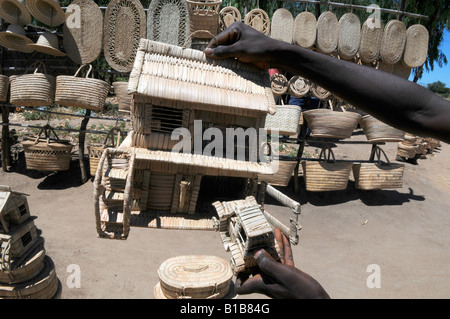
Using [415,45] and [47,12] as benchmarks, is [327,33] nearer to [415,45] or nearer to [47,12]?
[415,45]

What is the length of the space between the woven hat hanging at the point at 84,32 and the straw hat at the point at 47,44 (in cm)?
31

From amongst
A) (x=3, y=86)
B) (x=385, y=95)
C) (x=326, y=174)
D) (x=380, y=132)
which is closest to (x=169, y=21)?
(x=3, y=86)

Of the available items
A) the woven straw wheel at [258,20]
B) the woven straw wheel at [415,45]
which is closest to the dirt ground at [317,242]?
the woven straw wheel at [415,45]

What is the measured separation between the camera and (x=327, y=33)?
6977mm

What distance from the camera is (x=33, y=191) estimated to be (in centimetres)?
746

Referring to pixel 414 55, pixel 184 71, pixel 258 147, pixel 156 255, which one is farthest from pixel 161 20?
pixel 414 55

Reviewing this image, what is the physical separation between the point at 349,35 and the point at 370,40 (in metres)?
0.56

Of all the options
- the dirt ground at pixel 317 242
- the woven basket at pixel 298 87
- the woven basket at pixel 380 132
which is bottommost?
the dirt ground at pixel 317 242

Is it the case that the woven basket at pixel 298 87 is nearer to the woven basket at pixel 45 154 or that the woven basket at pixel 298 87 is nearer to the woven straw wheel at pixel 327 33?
the woven straw wheel at pixel 327 33

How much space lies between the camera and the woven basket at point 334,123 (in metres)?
6.41

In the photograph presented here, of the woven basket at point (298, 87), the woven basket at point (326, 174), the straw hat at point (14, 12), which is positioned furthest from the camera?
the woven basket at point (298, 87)

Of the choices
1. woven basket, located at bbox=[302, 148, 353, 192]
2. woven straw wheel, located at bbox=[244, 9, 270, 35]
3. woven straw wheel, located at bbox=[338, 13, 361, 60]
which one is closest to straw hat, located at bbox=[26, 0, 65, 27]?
woven straw wheel, located at bbox=[244, 9, 270, 35]

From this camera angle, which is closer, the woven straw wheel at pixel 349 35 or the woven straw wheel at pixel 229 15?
the woven straw wheel at pixel 229 15
